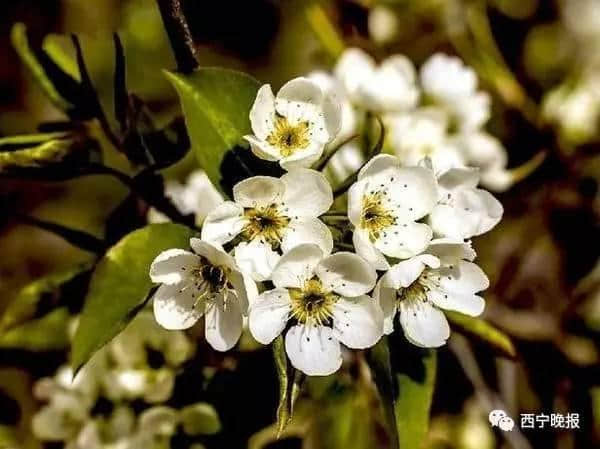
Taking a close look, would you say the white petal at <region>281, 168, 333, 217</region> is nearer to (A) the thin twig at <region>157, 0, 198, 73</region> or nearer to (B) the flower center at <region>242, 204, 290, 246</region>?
(B) the flower center at <region>242, 204, 290, 246</region>

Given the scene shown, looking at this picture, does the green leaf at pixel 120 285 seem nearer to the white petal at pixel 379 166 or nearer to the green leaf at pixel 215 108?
the green leaf at pixel 215 108

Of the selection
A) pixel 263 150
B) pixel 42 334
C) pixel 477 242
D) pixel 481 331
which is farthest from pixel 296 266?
pixel 477 242

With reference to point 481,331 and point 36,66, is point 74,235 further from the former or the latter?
point 481,331

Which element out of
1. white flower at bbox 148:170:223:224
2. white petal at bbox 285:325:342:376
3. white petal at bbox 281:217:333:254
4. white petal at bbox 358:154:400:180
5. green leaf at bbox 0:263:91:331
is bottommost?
green leaf at bbox 0:263:91:331

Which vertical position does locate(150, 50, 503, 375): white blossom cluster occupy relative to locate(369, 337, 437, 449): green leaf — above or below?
above

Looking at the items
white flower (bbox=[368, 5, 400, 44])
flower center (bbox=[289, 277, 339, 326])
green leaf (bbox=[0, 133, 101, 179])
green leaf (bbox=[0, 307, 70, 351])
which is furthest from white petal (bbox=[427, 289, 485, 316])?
white flower (bbox=[368, 5, 400, 44])

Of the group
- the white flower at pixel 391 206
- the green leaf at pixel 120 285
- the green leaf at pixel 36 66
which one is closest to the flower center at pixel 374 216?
the white flower at pixel 391 206

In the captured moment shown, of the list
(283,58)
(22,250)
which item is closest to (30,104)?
(22,250)
